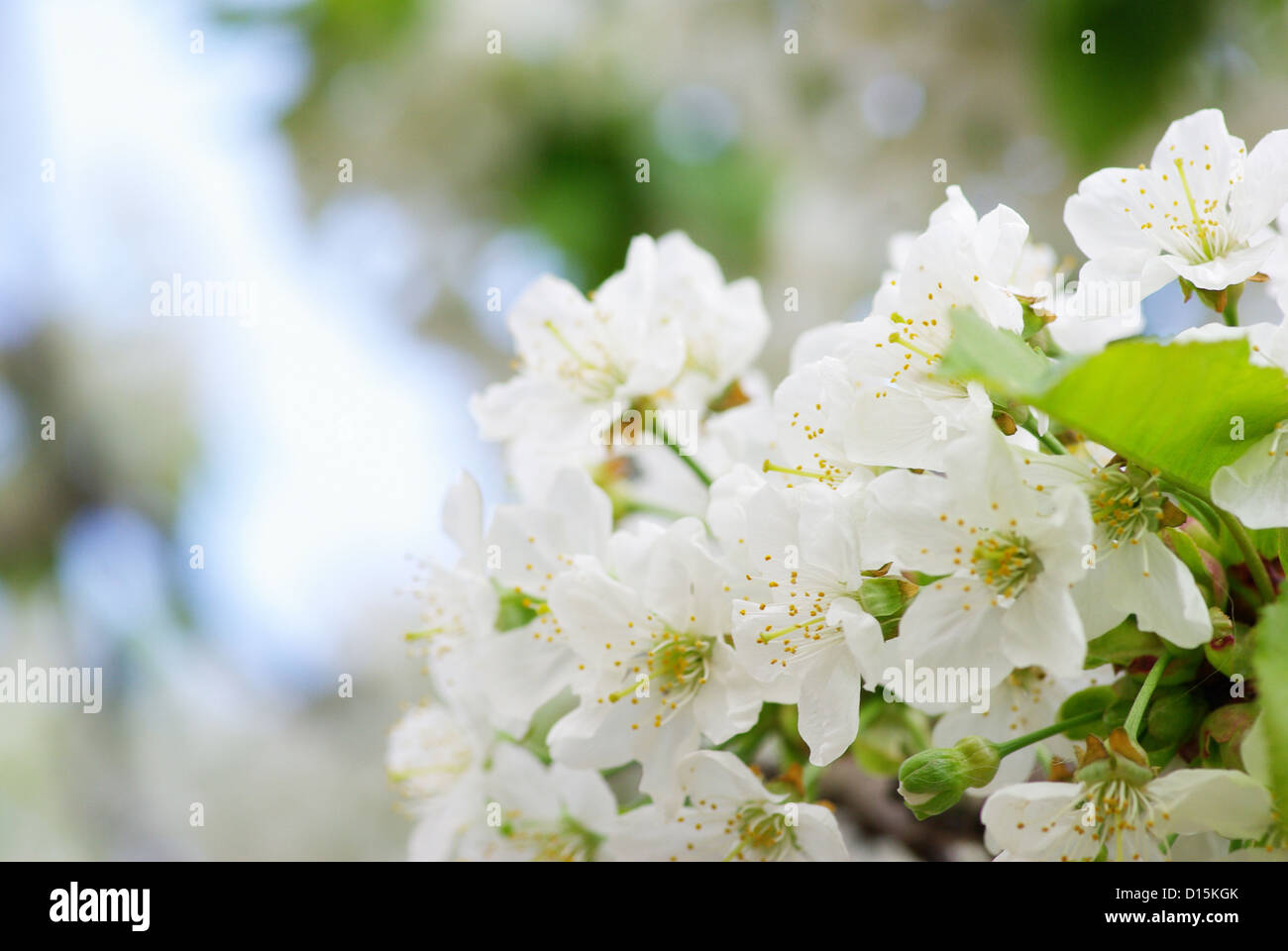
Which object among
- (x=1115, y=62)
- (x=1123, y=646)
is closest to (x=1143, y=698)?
(x=1123, y=646)

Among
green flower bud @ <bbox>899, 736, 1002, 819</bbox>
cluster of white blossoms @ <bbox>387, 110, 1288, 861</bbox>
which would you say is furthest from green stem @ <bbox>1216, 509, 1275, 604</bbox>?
green flower bud @ <bbox>899, 736, 1002, 819</bbox>

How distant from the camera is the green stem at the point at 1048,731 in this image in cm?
38

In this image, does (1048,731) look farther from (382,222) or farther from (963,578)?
(382,222)

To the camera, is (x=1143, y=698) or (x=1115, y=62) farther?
(x=1115, y=62)

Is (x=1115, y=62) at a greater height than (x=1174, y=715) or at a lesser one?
greater

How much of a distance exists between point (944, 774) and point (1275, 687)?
120 millimetres

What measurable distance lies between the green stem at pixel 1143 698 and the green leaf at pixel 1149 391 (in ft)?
0.21

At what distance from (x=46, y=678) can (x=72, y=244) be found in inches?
32.8

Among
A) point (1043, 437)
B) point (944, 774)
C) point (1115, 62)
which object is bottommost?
point (944, 774)

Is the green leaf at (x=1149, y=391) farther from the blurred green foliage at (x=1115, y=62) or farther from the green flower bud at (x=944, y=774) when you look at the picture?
the blurred green foliage at (x=1115, y=62)

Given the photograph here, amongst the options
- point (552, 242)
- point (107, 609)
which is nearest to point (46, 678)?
point (107, 609)

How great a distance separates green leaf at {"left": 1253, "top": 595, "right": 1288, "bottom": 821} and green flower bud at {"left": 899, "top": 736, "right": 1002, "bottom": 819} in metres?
0.10

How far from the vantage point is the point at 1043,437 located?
37 cm
